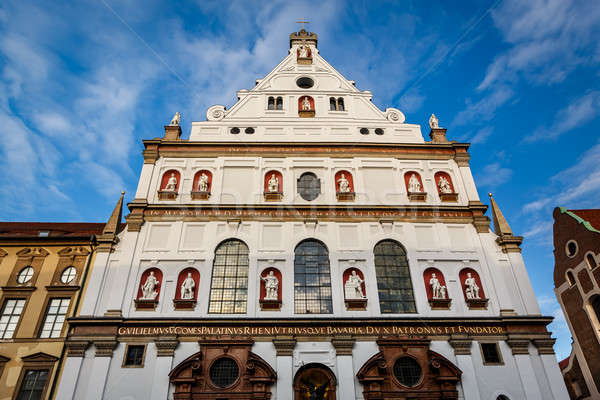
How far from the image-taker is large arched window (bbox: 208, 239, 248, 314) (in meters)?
17.6

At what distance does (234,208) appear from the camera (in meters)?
20.3

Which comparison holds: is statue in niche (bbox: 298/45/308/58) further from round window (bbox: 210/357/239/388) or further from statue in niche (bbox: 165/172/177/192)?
round window (bbox: 210/357/239/388)

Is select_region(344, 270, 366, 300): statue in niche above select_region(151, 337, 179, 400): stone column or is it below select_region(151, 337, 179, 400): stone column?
above

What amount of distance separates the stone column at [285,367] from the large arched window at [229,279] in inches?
89.7

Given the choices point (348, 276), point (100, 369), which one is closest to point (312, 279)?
point (348, 276)

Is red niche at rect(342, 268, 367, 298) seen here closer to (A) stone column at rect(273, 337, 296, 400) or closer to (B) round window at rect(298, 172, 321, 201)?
(A) stone column at rect(273, 337, 296, 400)

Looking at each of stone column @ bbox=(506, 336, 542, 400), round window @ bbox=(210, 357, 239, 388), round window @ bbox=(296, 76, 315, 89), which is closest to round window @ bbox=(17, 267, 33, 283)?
round window @ bbox=(210, 357, 239, 388)

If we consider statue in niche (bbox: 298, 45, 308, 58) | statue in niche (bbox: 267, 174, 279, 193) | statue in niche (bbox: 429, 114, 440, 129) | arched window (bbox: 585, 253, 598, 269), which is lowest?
arched window (bbox: 585, 253, 598, 269)

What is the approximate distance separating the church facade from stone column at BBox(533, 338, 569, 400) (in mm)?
48

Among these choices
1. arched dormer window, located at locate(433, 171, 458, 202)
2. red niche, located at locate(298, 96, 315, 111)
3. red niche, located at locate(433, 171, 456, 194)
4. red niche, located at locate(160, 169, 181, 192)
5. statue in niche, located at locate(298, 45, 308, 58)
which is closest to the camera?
arched dormer window, located at locate(433, 171, 458, 202)

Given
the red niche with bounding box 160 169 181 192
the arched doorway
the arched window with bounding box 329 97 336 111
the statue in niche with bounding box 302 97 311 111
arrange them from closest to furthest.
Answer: the arched doorway < the red niche with bounding box 160 169 181 192 < the statue in niche with bounding box 302 97 311 111 < the arched window with bounding box 329 97 336 111

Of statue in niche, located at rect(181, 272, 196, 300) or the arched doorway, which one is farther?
statue in niche, located at rect(181, 272, 196, 300)

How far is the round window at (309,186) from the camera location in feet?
69.6

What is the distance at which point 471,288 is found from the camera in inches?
720
